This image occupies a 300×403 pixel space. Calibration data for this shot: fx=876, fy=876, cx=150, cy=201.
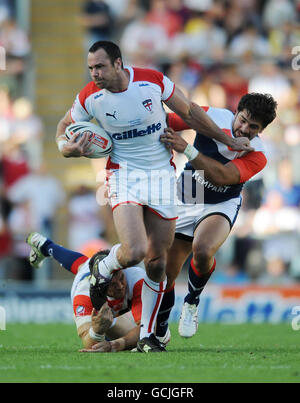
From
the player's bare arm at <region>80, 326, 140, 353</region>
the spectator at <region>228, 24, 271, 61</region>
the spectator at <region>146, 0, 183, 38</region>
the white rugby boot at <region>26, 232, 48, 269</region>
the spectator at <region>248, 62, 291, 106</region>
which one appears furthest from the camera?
the spectator at <region>146, 0, 183, 38</region>

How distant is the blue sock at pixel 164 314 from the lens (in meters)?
8.63

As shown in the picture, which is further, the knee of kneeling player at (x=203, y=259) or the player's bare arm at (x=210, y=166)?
the knee of kneeling player at (x=203, y=259)

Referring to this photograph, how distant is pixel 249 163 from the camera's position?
28.3 ft

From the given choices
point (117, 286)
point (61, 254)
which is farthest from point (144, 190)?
point (61, 254)

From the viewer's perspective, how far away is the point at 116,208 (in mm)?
7875

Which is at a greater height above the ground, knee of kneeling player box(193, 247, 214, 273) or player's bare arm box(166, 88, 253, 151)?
player's bare arm box(166, 88, 253, 151)

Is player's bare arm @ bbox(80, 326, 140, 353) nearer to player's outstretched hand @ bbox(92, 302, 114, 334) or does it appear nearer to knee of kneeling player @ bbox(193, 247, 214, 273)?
player's outstretched hand @ bbox(92, 302, 114, 334)

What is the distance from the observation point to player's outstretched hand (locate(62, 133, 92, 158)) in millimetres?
7625

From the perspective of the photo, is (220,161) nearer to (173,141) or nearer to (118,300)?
(173,141)

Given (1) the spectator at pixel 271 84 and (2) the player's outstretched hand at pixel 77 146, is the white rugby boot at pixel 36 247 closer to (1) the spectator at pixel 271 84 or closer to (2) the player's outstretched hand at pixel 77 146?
(2) the player's outstretched hand at pixel 77 146

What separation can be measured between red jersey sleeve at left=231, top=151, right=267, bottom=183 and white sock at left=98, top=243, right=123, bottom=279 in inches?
62.0

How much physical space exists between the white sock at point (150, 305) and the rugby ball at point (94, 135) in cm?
131

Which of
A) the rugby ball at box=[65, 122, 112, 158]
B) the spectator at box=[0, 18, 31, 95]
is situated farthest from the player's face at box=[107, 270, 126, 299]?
the spectator at box=[0, 18, 31, 95]

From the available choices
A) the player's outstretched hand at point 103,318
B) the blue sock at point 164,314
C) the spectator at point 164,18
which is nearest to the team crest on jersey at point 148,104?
the player's outstretched hand at point 103,318
